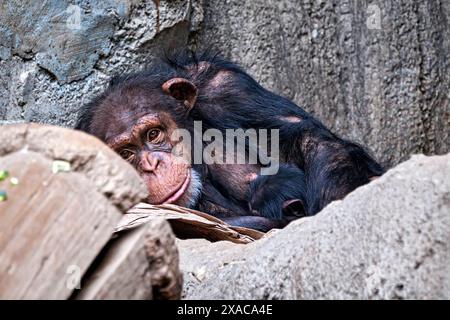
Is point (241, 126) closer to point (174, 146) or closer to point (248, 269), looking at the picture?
point (174, 146)

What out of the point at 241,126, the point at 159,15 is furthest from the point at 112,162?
the point at 159,15

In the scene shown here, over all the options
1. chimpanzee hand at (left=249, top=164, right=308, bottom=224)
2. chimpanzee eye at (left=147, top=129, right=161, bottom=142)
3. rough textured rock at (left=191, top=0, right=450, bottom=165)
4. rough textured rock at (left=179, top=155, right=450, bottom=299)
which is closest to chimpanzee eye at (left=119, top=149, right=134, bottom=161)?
chimpanzee eye at (left=147, top=129, right=161, bottom=142)

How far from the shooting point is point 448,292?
2246 mm

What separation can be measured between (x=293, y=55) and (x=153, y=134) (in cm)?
132

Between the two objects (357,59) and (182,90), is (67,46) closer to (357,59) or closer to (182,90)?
(182,90)

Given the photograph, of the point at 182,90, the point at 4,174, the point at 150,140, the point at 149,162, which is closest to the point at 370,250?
the point at 4,174

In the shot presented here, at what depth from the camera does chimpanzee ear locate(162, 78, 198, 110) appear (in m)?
4.78

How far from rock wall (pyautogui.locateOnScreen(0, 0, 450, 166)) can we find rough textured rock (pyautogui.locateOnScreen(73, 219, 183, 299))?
10.1ft

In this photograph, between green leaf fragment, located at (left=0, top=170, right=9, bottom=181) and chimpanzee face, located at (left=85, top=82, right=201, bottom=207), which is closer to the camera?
green leaf fragment, located at (left=0, top=170, right=9, bottom=181)

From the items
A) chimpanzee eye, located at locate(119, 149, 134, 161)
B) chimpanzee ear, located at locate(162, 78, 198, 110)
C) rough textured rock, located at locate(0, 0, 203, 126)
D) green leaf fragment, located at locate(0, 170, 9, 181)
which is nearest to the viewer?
green leaf fragment, located at locate(0, 170, 9, 181)

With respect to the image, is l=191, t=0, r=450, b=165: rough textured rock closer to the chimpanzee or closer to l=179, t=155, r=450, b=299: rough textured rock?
the chimpanzee

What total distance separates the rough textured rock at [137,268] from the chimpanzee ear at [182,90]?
2.64 metres

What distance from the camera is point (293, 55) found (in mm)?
5539

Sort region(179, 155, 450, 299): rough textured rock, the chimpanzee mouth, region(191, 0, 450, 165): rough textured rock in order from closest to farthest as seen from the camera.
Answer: region(179, 155, 450, 299): rough textured rock → the chimpanzee mouth → region(191, 0, 450, 165): rough textured rock
